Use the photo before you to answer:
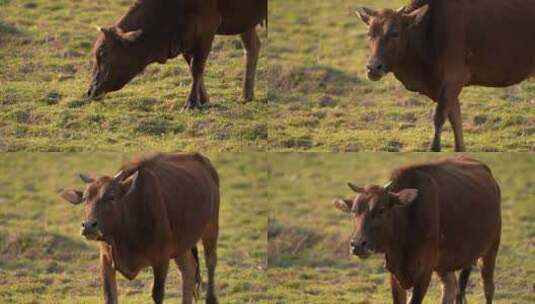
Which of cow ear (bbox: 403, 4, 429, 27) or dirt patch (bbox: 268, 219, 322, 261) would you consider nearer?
cow ear (bbox: 403, 4, 429, 27)

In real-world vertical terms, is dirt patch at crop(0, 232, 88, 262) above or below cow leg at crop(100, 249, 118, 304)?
below

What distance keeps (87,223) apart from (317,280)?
6100 millimetres

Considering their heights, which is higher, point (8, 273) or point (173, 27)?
point (173, 27)

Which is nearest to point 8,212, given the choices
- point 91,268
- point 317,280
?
point 91,268

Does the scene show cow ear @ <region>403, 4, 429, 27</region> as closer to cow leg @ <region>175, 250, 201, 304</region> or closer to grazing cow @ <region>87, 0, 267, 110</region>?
grazing cow @ <region>87, 0, 267, 110</region>

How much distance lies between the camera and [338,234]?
82.2ft

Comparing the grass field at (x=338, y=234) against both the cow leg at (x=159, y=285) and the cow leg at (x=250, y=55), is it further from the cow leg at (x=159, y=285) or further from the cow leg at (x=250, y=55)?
the cow leg at (x=159, y=285)

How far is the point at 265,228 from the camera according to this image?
2550cm

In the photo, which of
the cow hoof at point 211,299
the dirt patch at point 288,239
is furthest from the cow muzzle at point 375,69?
the dirt patch at point 288,239

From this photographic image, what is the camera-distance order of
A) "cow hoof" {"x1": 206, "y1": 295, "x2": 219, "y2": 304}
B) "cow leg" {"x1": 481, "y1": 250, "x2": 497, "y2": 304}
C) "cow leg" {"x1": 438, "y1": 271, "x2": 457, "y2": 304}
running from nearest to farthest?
"cow leg" {"x1": 438, "y1": 271, "x2": 457, "y2": 304}
"cow leg" {"x1": 481, "y1": 250, "x2": 497, "y2": 304}
"cow hoof" {"x1": 206, "y1": 295, "x2": 219, "y2": 304}

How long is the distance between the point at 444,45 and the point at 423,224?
278 cm

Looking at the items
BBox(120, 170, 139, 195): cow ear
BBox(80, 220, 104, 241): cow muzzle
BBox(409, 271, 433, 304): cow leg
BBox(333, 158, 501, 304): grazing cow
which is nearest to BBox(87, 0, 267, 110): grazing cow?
BBox(120, 170, 139, 195): cow ear

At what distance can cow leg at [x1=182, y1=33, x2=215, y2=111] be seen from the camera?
69.6 ft

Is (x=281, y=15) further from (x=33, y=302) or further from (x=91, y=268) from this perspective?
(x=33, y=302)
